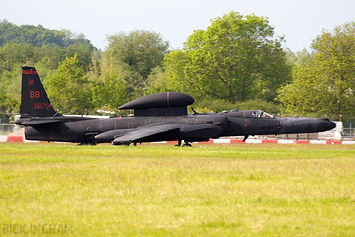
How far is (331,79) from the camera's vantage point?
5759 centimetres

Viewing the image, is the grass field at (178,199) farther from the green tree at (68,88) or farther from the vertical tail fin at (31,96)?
the green tree at (68,88)

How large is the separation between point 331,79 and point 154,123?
133ft

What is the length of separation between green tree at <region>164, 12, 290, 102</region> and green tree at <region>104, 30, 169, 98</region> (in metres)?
42.8

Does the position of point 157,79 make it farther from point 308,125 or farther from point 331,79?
point 308,125

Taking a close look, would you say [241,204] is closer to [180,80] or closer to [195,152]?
[195,152]

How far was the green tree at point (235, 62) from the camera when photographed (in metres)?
71.4

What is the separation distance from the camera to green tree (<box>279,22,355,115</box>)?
56.3 metres

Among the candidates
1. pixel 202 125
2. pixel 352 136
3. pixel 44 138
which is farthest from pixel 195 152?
pixel 352 136

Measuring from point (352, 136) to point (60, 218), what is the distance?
39.7 metres

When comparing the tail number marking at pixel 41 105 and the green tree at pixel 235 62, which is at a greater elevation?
the green tree at pixel 235 62

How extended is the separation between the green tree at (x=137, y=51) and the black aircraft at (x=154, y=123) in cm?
8873

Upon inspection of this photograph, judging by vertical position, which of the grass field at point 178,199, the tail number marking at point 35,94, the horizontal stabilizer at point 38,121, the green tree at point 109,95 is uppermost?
the green tree at point 109,95

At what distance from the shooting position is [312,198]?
10.2m

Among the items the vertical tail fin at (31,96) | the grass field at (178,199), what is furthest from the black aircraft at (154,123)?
the grass field at (178,199)
